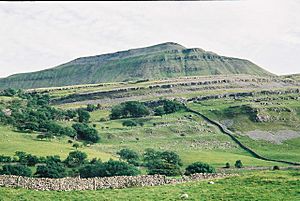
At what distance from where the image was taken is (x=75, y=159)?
79.2 m

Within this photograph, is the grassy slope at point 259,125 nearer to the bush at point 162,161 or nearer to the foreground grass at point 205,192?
the bush at point 162,161

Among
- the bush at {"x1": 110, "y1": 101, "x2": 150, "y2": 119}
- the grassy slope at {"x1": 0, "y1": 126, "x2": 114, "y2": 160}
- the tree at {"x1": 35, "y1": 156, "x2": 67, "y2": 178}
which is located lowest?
the tree at {"x1": 35, "y1": 156, "x2": 67, "y2": 178}

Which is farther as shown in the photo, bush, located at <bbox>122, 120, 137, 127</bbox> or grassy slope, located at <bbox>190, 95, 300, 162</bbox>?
bush, located at <bbox>122, 120, 137, 127</bbox>

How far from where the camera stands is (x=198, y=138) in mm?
116125

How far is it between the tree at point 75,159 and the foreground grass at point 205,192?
129 ft

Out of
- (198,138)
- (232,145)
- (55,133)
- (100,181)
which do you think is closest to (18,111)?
(55,133)

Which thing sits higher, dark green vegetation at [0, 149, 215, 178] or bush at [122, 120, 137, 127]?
bush at [122, 120, 137, 127]

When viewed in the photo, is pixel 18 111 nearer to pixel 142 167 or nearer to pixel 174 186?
pixel 142 167

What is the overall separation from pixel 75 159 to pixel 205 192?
46.3 m

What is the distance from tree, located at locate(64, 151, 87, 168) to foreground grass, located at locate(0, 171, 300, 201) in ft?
129

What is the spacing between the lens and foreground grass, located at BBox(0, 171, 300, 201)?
3412 centimetres

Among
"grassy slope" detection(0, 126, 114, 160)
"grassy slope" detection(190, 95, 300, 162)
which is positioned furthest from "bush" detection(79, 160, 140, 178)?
"grassy slope" detection(190, 95, 300, 162)

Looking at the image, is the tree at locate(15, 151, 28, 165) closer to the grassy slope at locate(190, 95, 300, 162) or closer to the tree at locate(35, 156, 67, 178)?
the tree at locate(35, 156, 67, 178)

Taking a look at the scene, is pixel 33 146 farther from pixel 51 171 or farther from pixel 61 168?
pixel 51 171
